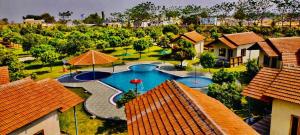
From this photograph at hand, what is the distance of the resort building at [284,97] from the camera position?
36.7 feet

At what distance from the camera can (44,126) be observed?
13.6 meters

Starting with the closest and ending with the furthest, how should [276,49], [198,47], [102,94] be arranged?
[102,94]
[276,49]
[198,47]

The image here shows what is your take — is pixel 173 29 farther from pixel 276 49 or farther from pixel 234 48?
pixel 276 49

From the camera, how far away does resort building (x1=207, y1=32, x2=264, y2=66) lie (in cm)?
3666

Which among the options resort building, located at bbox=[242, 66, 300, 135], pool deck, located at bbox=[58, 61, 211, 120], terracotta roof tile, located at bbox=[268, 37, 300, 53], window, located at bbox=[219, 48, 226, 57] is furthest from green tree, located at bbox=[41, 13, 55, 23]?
resort building, located at bbox=[242, 66, 300, 135]

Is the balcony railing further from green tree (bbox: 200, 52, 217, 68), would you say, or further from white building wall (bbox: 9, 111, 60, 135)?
white building wall (bbox: 9, 111, 60, 135)

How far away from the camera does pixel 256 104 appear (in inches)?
741

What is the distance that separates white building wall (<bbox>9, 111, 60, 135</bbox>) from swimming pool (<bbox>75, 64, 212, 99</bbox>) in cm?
1398

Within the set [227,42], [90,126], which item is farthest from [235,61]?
[90,126]

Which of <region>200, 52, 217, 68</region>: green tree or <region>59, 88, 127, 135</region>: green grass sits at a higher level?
<region>200, 52, 217, 68</region>: green tree

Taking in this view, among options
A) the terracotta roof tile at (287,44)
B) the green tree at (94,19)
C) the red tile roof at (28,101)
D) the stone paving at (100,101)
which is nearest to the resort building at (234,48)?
the terracotta roof tile at (287,44)

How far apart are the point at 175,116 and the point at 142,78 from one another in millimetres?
24519

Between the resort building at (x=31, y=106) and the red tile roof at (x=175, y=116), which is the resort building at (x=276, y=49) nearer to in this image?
the red tile roof at (x=175, y=116)

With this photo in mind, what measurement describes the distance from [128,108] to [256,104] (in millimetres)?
10197
